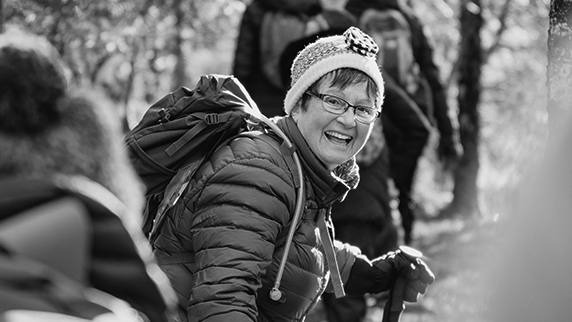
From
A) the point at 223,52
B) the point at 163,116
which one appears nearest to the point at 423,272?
the point at 163,116

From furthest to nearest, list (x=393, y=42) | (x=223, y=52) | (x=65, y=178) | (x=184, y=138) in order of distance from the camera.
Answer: (x=223, y=52) < (x=393, y=42) < (x=184, y=138) < (x=65, y=178)

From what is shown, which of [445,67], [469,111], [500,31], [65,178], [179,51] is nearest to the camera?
[65,178]

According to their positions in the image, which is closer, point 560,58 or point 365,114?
point 365,114

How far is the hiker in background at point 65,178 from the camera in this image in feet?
5.46

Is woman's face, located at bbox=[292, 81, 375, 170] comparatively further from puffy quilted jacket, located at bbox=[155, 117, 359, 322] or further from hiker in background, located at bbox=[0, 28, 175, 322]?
hiker in background, located at bbox=[0, 28, 175, 322]

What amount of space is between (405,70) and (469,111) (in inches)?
283

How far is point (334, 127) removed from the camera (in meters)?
3.38

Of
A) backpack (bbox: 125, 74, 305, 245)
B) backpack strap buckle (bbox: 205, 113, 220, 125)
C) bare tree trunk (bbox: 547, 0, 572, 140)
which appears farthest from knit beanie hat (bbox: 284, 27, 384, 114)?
bare tree trunk (bbox: 547, 0, 572, 140)

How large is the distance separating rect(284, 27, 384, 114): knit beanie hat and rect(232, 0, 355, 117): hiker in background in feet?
11.2

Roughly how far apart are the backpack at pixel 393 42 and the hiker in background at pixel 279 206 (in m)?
3.62

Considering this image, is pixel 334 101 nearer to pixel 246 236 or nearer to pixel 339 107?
pixel 339 107

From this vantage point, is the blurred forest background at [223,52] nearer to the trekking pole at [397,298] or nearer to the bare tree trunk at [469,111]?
the bare tree trunk at [469,111]

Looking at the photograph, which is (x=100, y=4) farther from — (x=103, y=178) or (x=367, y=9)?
(x=103, y=178)

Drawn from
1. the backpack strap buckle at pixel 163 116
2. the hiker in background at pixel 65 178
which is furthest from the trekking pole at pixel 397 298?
the hiker in background at pixel 65 178
